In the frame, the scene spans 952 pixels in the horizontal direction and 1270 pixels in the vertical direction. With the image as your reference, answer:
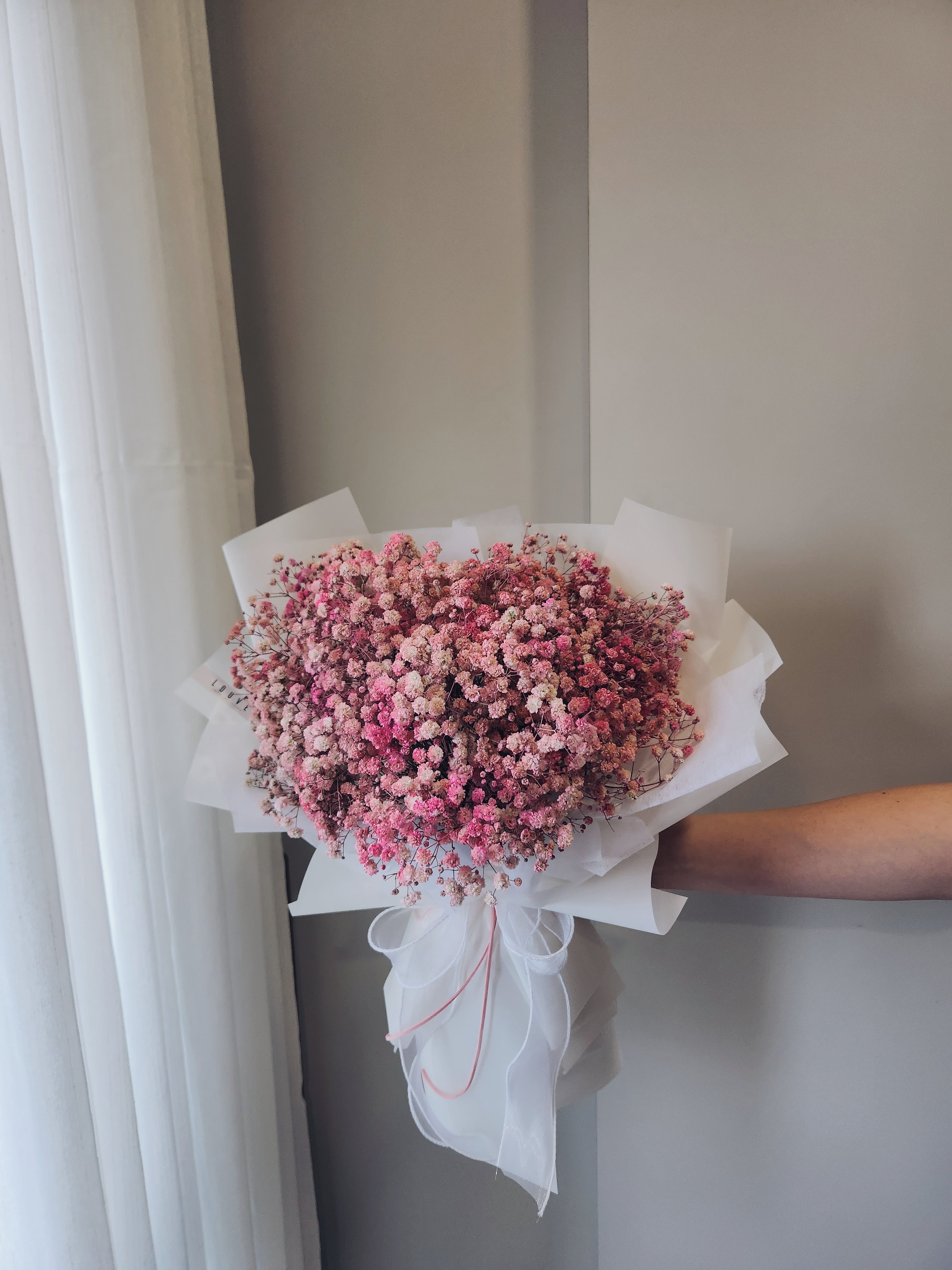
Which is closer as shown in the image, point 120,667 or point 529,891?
point 529,891

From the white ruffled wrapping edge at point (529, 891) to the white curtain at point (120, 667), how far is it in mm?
119

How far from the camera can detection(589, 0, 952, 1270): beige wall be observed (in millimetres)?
825

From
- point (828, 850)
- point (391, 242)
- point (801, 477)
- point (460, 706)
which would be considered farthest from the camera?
point (391, 242)

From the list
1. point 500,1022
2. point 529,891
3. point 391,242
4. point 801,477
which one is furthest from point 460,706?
point 391,242

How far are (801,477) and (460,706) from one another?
0.56 m

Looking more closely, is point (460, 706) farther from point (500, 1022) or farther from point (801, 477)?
point (801, 477)

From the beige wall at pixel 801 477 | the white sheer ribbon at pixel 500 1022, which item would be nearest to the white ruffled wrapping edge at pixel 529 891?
the white sheer ribbon at pixel 500 1022

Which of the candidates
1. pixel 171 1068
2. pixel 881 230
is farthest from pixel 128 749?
pixel 881 230

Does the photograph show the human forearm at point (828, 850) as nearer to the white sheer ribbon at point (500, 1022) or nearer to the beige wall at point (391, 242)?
the white sheer ribbon at point (500, 1022)

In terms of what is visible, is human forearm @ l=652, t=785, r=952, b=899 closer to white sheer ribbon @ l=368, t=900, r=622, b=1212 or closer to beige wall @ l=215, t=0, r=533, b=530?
white sheer ribbon @ l=368, t=900, r=622, b=1212

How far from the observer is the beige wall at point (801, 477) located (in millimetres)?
825

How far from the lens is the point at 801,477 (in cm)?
88

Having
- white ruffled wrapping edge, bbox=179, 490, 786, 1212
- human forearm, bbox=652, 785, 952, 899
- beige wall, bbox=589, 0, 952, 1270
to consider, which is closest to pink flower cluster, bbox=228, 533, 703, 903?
white ruffled wrapping edge, bbox=179, 490, 786, 1212

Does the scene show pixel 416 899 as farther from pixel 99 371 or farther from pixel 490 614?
pixel 99 371
